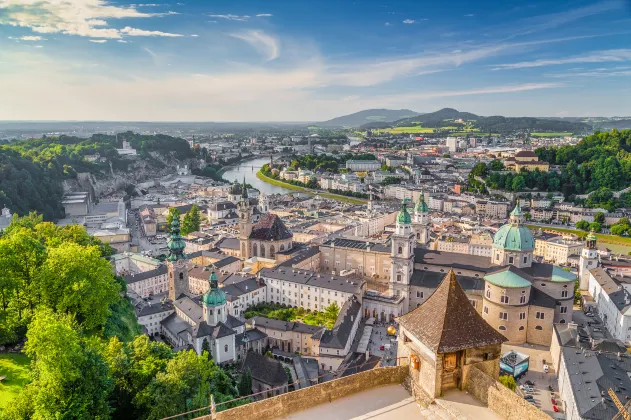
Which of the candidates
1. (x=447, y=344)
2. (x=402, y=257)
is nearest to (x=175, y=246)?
(x=402, y=257)

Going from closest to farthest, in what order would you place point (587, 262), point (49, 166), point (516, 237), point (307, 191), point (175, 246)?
point (516, 237) < point (175, 246) < point (587, 262) < point (49, 166) < point (307, 191)

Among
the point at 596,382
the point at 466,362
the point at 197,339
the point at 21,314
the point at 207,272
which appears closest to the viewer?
the point at 466,362

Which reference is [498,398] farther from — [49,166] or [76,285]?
[49,166]

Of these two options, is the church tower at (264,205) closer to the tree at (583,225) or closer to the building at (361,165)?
the tree at (583,225)

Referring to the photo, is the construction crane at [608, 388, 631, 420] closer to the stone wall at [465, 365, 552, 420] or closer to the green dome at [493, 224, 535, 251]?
the stone wall at [465, 365, 552, 420]

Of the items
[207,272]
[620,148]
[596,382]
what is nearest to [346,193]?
[620,148]

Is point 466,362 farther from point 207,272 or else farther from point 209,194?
point 209,194

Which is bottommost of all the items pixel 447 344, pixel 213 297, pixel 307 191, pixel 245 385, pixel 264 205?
pixel 307 191
